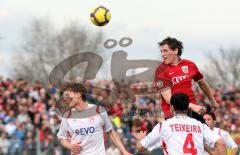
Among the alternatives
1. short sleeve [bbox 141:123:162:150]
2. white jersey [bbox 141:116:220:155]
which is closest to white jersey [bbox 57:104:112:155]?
short sleeve [bbox 141:123:162:150]

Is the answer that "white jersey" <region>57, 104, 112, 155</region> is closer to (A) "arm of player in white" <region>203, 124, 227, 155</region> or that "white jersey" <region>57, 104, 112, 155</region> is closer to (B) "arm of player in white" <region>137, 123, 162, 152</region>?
(B) "arm of player in white" <region>137, 123, 162, 152</region>

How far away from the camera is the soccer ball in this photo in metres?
14.7

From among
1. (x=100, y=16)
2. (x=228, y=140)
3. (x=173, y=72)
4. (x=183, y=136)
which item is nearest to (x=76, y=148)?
(x=173, y=72)

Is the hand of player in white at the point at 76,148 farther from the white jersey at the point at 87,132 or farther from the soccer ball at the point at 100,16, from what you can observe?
the soccer ball at the point at 100,16

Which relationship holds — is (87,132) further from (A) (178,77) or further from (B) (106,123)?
(A) (178,77)

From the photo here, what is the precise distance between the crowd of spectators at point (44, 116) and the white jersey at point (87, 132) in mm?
6708

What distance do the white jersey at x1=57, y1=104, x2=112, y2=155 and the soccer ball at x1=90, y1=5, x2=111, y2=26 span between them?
135 inches

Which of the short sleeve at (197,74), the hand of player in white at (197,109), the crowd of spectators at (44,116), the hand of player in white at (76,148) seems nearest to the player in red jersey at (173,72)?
the short sleeve at (197,74)

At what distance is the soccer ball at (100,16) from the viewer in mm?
14719

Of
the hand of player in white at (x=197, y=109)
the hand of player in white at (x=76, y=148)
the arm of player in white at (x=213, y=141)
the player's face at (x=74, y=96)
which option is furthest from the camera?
the player's face at (x=74, y=96)

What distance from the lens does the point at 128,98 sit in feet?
69.1

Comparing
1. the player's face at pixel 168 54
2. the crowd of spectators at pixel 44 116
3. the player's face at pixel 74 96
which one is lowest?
the crowd of spectators at pixel 44 116

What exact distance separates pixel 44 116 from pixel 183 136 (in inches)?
469

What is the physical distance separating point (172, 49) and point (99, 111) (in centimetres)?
196
